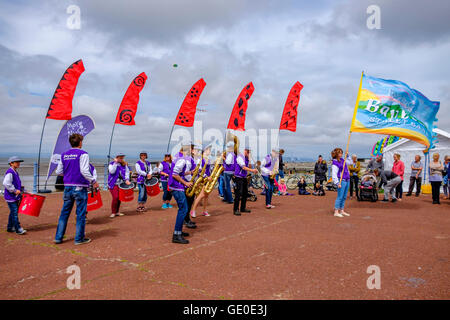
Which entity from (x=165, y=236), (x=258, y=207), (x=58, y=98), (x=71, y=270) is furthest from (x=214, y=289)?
(x=58, y=98)

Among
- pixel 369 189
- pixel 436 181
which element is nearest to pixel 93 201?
pixel 369 189

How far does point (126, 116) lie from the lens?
13.2 m

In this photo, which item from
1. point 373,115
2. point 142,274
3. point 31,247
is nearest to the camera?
point 142,274

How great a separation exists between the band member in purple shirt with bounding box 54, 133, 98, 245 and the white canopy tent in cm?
1414

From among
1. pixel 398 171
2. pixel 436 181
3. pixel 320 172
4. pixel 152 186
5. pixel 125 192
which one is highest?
pixel 398 171

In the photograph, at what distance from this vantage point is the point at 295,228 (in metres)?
6.77

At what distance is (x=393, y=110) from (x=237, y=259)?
723 cm

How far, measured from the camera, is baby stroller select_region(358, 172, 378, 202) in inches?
432

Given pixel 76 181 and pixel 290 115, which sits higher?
pixel 290 115

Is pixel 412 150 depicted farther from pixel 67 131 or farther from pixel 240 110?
pixel 67 131

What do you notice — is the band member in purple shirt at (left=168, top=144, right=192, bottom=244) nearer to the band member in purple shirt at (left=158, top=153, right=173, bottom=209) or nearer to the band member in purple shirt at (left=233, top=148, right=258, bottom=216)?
the band member in purple shirt at (left=233, top=148, right=258, bottom=216)

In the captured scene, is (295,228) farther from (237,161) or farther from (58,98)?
(58,98)

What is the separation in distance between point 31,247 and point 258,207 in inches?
256

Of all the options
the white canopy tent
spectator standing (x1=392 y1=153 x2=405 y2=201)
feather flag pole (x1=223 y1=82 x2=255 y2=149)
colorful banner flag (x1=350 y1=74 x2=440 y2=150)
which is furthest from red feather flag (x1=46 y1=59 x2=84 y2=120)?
the white canopy tent
